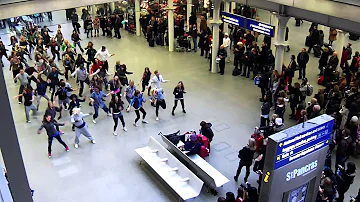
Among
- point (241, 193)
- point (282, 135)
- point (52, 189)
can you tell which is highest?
point (282, 135)

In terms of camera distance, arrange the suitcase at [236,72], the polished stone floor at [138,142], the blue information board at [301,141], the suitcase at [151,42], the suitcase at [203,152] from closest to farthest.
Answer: the blue information board at [301,141] → the polished stone floor at [138,142] → the suitcase at [203,152] → the suitcase at [236,72] → the suitcase at [151,42]

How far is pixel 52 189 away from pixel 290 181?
5834 millimetres

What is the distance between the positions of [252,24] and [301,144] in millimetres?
7892

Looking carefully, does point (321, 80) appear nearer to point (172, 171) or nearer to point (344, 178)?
point (344, 178)

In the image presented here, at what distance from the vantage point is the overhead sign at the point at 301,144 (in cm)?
724

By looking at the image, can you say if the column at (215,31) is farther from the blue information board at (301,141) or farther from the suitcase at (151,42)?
the blue information board at (301,141)

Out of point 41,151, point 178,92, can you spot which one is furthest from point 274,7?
point 41,151

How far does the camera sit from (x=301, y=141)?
7461mm

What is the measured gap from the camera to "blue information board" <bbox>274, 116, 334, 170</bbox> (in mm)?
7227

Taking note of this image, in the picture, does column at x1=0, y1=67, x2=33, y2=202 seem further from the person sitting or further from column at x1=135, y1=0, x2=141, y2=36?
column at x1=135, y1=0, x2=141, y2=36

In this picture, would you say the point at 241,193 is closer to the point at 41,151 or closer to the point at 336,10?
the point at 336,10

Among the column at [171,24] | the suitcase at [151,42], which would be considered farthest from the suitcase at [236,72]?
the suitcase at [151,42]

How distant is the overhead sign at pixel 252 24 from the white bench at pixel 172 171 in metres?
5.75

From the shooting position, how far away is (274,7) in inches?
535
